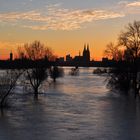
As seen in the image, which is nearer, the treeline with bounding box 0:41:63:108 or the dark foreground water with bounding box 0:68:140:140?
the dark foreground water with bounding box 0:68:140:140

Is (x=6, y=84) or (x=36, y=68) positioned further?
(x=36, y=68)

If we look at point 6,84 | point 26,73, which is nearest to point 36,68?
point 26,73

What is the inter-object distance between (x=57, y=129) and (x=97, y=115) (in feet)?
22.6

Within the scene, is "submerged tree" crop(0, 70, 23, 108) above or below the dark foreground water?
above

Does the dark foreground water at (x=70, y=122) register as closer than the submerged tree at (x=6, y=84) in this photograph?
Yes

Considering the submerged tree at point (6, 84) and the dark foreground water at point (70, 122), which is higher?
the submerged tree at point (6, 84)

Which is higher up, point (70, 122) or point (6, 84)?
point (6, 84)

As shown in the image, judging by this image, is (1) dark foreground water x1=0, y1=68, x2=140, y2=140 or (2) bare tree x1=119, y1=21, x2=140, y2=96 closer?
(1) dark foreground water x1=0, y1=68, x2=140, y2=140

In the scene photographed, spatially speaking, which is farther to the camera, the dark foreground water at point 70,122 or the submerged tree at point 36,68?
the submerged tree at point 36,68

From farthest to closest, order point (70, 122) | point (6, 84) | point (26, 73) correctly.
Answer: point (26, 73) → point (6, 84) → point (70, 122)

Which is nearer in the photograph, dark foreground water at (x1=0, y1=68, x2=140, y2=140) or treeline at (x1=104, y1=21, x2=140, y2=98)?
dark foreground water at (x1=0, y1=68, x2=140, y2=140)

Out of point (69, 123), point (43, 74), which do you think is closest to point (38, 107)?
point (69, 123)

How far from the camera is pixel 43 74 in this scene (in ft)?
189

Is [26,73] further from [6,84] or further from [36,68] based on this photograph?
[6,84]
